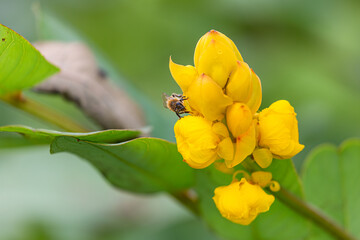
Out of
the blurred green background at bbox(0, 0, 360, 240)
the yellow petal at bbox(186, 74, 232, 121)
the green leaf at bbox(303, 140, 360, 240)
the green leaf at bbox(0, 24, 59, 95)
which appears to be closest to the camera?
the yellow petal at bbox(186, 74, 232, 121)

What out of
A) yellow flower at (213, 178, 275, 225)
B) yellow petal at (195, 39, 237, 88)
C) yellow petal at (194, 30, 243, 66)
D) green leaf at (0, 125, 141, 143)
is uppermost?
yellow petal at (194, 30, 243, 66)

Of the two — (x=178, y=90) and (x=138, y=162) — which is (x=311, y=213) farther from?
(x=178, y=90)

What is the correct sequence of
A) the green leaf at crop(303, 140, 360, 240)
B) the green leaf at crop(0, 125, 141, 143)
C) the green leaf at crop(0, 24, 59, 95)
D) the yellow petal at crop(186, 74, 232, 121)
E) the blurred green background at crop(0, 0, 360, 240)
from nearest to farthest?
the yellow petal at crop(186, 74, 232, 121) → the green leaf at crop(0, 125, 141, 143) → the green leaf at crop(0, 24, 59, 95) → the green leaf at crop(303, 140, 360, 240) → the blurred green background at crop(0, 0, 360, 240)

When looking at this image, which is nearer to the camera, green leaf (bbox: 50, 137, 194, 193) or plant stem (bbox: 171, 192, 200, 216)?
green leaf (bbox: 50, 137, 194, 193)

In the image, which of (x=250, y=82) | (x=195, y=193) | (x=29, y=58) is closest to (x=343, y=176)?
(x=195, y=193)

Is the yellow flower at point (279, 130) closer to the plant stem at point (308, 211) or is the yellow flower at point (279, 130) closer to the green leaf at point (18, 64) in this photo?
the plant stem at point (308, 211)

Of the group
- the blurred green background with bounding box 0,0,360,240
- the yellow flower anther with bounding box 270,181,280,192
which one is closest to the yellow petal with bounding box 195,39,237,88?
the yellow flower anther with bounding box 270,181,280,192

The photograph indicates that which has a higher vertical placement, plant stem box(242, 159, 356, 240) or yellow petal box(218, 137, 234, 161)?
yellow petal box(218, 137, 234, 161)

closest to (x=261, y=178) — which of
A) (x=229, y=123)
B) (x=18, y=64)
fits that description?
(x=229, y=123)

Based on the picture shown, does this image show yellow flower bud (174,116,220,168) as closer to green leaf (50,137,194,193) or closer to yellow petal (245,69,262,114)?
yellow petal (245,69,262,114)

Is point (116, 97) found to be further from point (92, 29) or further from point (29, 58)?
point (92, 29)
